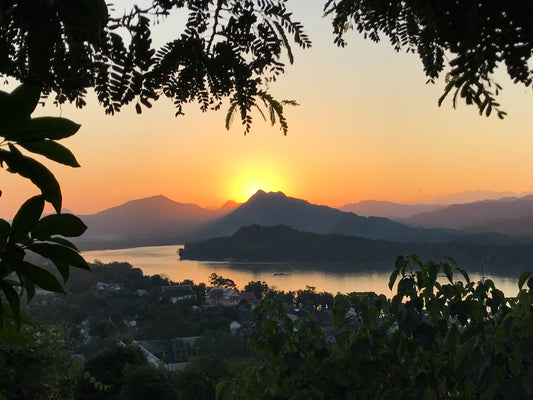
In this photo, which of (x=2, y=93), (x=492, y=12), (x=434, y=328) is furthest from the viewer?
(x=434, y=328)

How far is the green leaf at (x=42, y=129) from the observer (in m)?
0.35

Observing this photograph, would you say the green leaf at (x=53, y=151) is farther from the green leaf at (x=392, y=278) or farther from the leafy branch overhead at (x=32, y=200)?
the green leaf at (x=392, y=278)

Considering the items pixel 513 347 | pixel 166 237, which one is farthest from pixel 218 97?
pixel 166 237

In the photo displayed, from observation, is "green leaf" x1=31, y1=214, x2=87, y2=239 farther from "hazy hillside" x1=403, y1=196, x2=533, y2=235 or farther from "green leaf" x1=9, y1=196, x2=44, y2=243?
"hazy hillside" x1=403, y1=196, x2=533, y2=235

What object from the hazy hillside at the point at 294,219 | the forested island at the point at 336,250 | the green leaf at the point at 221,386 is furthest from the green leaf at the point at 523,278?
the hazy hillside at the point at 294,219

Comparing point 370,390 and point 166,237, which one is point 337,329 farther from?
point 166,237

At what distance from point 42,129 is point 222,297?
2389 cm

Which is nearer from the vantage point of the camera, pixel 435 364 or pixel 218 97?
pixel 218 97

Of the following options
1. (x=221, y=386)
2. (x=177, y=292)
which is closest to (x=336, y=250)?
(x=177, y=292)

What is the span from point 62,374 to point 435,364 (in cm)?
309

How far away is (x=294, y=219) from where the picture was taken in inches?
2477

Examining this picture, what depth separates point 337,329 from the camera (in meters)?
1.29

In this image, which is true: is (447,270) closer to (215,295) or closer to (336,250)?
(215,295)

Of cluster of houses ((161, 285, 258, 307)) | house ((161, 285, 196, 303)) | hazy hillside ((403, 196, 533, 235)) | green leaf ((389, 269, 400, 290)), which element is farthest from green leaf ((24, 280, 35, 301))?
hazy hillside ((403, 196, 533, 235))
